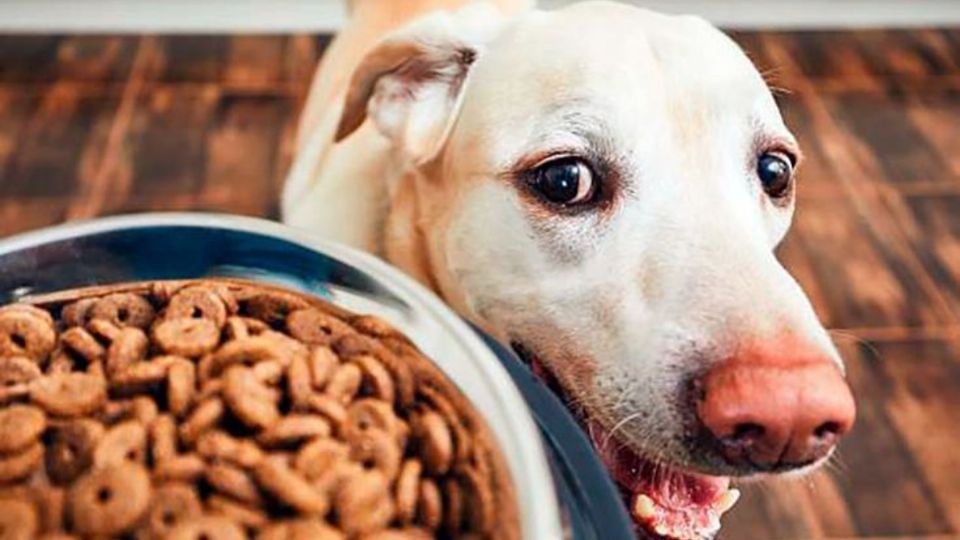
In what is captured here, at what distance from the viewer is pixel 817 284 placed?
210cm

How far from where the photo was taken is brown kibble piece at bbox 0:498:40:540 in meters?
0.42

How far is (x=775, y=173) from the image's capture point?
3.21 ft

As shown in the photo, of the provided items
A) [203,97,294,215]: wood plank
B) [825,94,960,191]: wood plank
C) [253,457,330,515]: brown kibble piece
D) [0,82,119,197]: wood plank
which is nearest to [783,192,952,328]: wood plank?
[825,94,960,191]: wood plank

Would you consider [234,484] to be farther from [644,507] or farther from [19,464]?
[644,507]

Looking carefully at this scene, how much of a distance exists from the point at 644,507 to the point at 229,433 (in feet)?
1.36

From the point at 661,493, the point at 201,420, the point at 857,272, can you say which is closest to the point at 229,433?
the point at 201,420

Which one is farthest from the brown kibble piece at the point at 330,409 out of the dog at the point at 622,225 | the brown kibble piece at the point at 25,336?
the dog at the point at 622,225

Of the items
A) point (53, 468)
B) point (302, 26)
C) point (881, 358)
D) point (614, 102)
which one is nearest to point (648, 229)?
point (614, 102)

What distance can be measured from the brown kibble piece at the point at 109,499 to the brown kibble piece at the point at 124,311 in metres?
0.09

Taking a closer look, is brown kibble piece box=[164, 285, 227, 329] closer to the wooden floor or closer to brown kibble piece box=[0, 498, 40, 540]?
brown kibble piece box=[0, 498, 40, 540]

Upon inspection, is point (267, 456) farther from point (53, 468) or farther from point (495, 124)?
point (495, 124)

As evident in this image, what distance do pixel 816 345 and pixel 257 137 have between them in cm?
177

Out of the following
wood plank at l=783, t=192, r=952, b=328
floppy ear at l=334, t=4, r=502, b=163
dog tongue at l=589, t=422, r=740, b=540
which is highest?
floppy ear at l=334, t=4, r=502, b=163

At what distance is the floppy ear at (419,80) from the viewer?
105 cm
